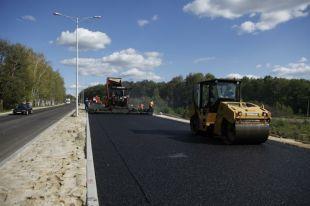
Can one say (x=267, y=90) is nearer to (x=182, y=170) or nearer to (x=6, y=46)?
(x=6, y=46)

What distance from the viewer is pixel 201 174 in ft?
30.1

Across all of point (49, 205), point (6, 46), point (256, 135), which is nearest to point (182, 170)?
point (49, 205)

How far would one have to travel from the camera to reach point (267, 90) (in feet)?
375

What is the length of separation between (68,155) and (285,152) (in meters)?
6.67

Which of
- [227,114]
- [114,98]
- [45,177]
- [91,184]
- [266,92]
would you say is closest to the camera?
[91,184]

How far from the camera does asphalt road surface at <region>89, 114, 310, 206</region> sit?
713cm

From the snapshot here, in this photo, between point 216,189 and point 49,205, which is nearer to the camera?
point 49,205

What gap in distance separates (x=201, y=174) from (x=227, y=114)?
5.73 metres

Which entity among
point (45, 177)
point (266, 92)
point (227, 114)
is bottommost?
point (45, 177)

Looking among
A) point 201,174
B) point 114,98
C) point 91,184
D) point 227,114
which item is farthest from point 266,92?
point 91,184

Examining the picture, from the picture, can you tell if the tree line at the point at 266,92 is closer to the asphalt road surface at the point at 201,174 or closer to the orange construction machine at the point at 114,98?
the orange construction machine at the point at 114,98

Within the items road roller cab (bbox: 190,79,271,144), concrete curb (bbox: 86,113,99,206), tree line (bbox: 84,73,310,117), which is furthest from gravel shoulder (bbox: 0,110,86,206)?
tree line (bbox: 84,73,310,117)

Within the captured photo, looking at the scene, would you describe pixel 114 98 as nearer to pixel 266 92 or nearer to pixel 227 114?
pixel 227 114

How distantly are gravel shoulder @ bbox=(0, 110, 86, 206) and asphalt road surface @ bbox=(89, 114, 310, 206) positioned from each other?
50cm
